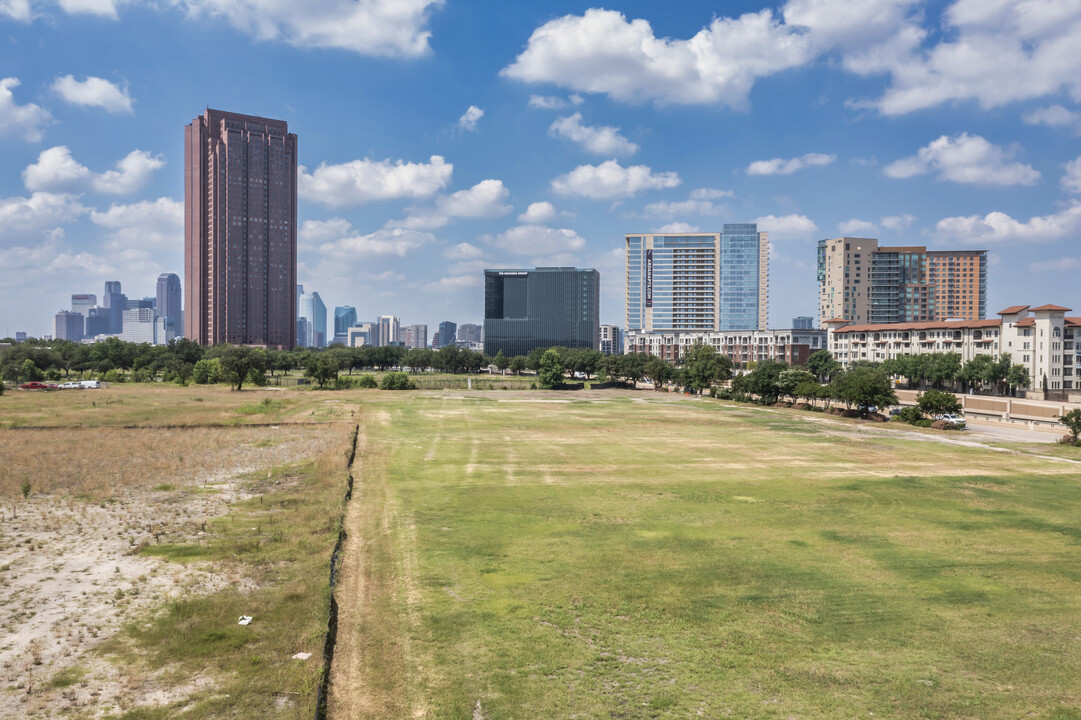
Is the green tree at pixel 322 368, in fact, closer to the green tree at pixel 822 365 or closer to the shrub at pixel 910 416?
the shrub at pixel 910 416

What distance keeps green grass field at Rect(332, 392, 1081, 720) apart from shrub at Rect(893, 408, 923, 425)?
3307cm

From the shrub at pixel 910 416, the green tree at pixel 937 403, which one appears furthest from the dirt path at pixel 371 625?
the green tree at pixel 937 403

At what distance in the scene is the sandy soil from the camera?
12.4 m

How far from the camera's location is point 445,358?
196m

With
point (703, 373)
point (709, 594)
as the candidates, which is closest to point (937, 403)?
point (703, 373)

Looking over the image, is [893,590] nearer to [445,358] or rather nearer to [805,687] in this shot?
Answer: [805,687]

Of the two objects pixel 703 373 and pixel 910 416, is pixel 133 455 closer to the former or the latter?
pixel 910 416

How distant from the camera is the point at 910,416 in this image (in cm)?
7019

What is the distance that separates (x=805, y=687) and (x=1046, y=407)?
8942 cm

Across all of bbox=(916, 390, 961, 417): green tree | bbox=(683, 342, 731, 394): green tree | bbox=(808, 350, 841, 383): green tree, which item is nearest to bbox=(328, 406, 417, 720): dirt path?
bbox=(916, 390, 961, 417): green tree

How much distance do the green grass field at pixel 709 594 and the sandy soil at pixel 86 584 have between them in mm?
4779

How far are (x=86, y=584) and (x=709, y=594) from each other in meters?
19.2

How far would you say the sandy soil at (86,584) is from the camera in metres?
12.4

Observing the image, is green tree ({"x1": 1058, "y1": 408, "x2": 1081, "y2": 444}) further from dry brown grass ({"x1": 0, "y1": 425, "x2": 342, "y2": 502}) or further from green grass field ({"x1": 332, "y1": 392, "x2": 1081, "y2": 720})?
dry brown grass ({"x1": 0, "y1": 425, "x2": 342, "y2": 502})
